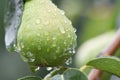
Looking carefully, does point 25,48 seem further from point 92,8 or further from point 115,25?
point 92,8

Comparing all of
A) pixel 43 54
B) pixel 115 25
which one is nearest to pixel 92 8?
pixel 115 25

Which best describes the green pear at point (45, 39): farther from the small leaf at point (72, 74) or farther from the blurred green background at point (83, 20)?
the blurred green background at point (83, 20)

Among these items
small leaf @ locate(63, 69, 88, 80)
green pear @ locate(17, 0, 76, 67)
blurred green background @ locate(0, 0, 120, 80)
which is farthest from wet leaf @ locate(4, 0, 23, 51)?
blurred green background @ locate(0, 0, 120, 80)

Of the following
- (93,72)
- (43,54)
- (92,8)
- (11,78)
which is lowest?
(11,78)

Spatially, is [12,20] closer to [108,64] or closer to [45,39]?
[45,39]

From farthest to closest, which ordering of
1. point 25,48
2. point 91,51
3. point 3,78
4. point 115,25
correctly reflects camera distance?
point 3,78, point 115,25, point 91,51, point 25,48

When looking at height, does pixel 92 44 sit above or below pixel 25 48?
below

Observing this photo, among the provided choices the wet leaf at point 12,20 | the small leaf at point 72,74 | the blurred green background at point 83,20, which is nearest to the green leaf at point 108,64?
the small leaf at point 72,74
